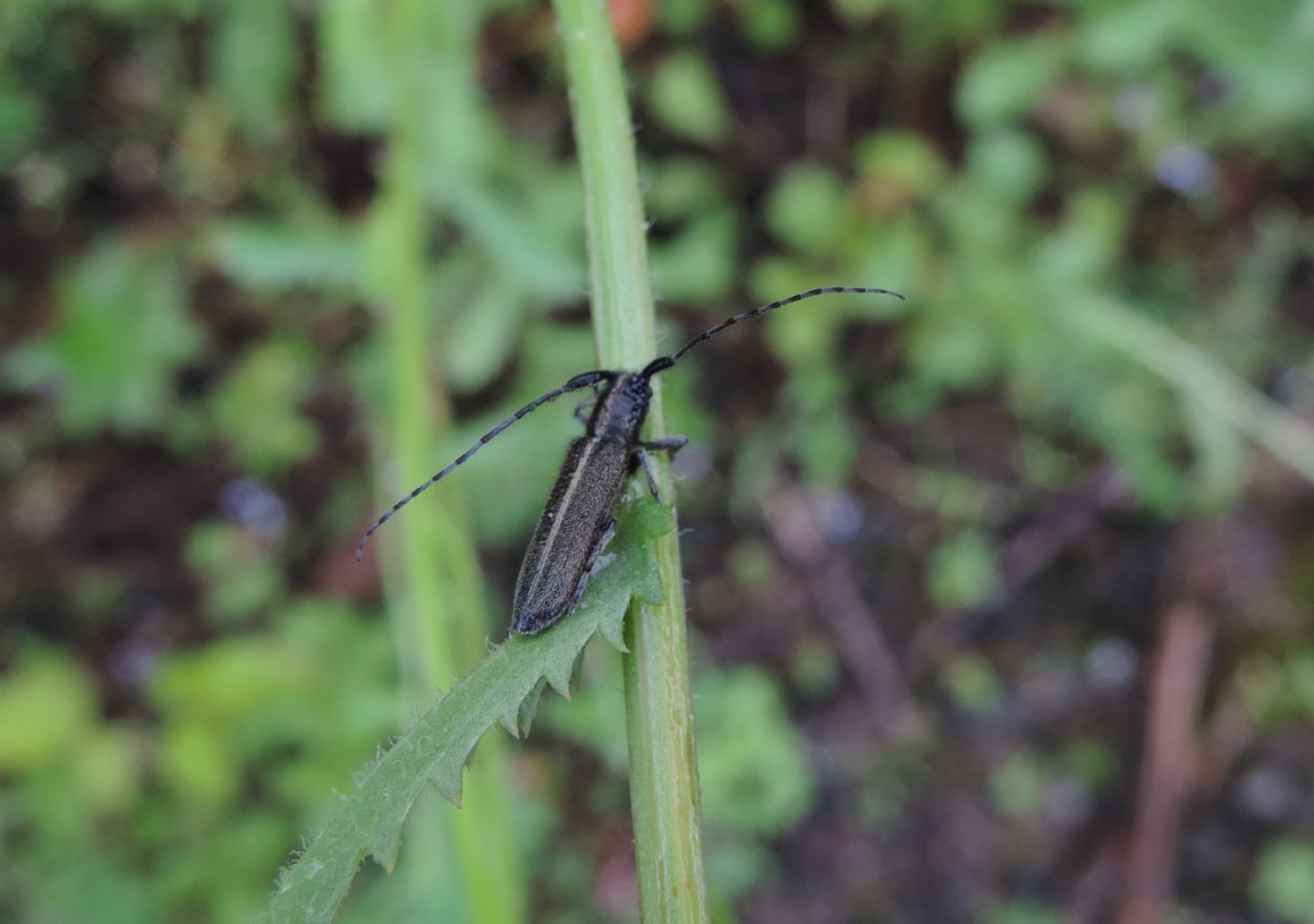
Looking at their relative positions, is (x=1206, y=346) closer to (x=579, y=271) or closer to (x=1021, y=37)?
(x=1021, y=37)

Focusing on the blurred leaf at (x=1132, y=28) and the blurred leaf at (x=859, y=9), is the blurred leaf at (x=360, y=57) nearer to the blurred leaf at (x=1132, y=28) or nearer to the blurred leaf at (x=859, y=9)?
the blurred leaf at (x=859, y=9)

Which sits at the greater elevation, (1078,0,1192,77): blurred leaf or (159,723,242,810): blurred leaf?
(1078,0,1192,77): blurred leaf

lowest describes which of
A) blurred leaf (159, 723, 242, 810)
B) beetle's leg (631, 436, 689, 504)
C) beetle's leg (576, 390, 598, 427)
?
beetle's leg (631, 436, 689, 504)

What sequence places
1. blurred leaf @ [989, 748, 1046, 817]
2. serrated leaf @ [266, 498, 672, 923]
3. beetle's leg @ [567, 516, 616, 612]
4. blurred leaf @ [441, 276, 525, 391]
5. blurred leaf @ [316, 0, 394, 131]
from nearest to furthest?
1. serrated leaf @ [266, 498, 672, 923]
2. beetle's leg @ [567, 516, 616, 612]
3. blurred leaf @ [316, 0, 394, 131]
4. blurred leaf @ [441, 276, 525, 391]
5. blurred leaf @ [989, 748, 1046, 817]

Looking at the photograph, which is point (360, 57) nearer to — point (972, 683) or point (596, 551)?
point (596, 551)

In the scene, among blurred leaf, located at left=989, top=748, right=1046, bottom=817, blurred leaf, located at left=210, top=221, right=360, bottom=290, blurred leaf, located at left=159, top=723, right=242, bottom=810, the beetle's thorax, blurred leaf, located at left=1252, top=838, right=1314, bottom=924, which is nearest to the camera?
the beetle's thorax

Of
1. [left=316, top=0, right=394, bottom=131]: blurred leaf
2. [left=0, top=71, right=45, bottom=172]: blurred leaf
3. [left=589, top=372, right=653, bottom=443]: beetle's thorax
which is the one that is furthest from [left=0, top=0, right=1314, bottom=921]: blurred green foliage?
[left=589, top=372, right=653, bottom=443]: beetle's thorax

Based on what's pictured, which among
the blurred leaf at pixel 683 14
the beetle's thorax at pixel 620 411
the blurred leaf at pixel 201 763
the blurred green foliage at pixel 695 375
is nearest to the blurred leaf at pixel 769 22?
the blurred green foliage at pixel 695 375

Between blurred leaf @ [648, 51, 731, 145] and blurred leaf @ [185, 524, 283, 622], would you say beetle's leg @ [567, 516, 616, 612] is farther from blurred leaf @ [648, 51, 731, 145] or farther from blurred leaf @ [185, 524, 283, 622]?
blurred leaf @ [185, 524, 283, 622]
